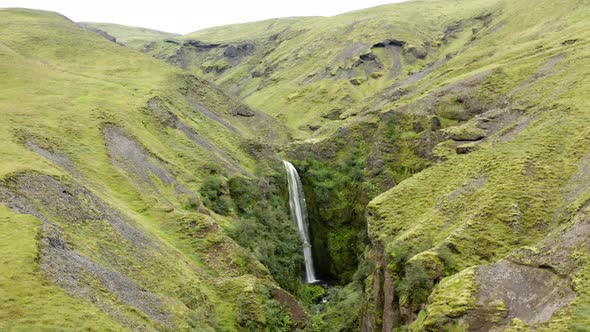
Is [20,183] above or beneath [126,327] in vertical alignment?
above

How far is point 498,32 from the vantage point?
102m

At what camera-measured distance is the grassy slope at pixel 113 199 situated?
67.8 feet

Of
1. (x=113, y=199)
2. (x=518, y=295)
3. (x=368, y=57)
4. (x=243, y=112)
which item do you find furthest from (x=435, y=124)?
(x=368, y=57)

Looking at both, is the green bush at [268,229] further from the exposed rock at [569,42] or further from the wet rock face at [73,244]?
the exposed rock at [569,42]

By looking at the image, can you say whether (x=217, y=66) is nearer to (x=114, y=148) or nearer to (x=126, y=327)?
(x=114, y=148)

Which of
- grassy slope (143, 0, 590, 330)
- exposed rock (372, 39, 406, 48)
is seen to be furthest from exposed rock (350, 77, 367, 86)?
grassy slope (143, 0, 590, 330)

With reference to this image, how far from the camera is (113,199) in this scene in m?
35.1

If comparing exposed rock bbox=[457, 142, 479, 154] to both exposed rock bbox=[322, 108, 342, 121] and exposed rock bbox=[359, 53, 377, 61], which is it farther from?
exposed rock bbox=[359, 53, 377, 61]

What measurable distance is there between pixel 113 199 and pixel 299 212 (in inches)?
1059

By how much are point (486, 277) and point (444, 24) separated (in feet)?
495

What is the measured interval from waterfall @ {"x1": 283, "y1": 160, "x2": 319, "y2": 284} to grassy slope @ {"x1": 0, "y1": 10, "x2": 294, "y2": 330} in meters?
5.46

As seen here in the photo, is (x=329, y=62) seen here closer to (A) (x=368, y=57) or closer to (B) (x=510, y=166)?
(A) (x=368, y=57)

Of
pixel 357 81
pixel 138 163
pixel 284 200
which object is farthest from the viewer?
pixel 357 81

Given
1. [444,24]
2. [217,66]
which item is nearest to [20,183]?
[444,24]
